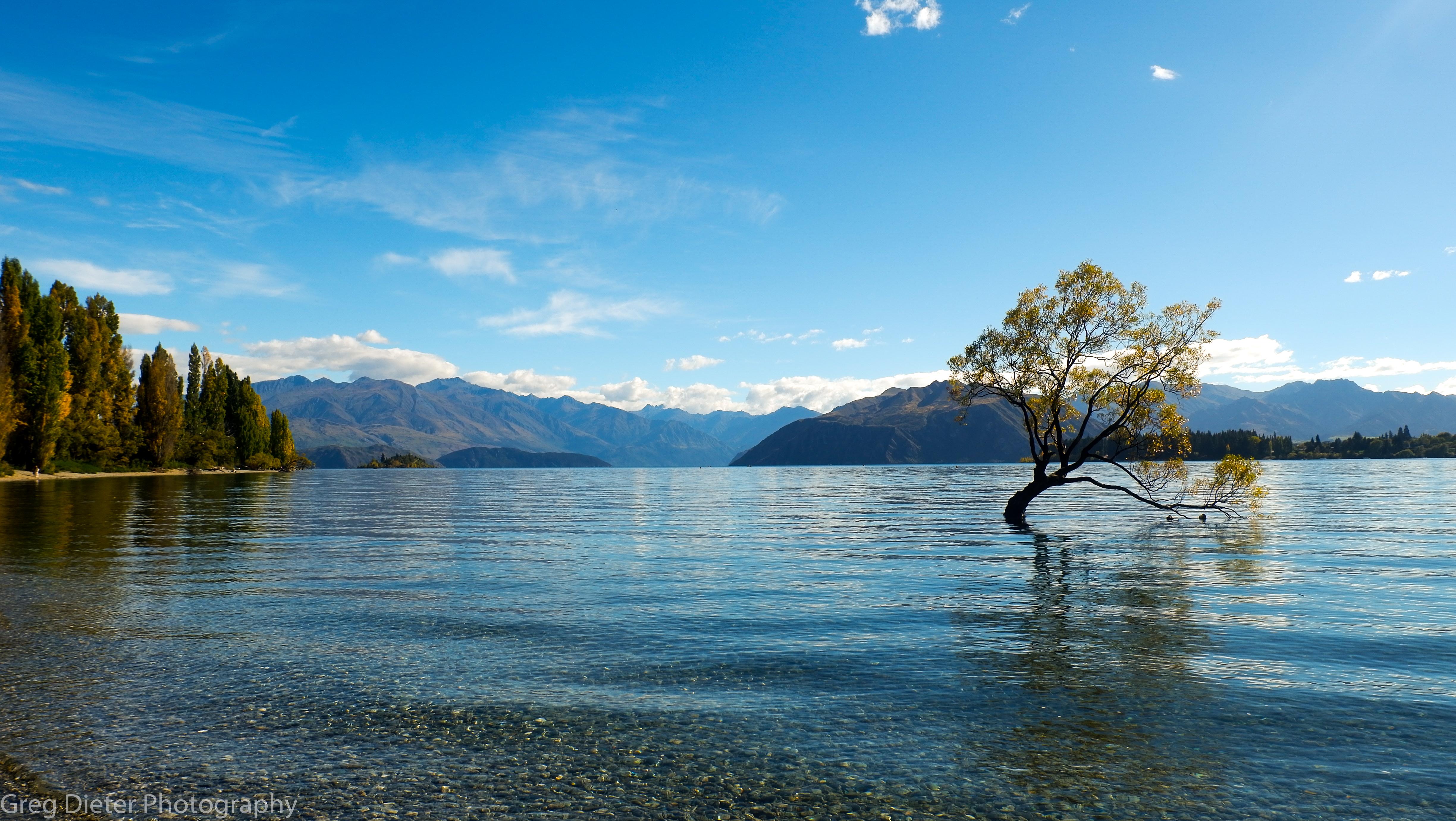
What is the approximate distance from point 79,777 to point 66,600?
17.0 metres

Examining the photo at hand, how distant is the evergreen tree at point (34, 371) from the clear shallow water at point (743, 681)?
110719 millimetres

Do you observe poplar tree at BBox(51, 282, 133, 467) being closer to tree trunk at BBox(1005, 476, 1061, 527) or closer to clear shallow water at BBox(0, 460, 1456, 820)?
clear shallow water at BBox(0, 460, 1456, 820)

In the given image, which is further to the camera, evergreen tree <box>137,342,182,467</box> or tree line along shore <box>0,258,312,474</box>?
evergreen tree <box>137,342,182,467</box>

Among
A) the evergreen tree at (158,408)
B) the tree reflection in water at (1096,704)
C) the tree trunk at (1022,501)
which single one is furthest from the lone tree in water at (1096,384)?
the evergreen tree at (158,408)

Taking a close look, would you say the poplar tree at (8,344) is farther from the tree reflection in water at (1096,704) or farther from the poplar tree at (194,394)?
the tree reflection in water at (1096,704)

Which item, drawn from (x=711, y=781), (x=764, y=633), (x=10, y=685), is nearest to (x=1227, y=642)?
(x=764, y=633)

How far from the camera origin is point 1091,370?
48438 mm

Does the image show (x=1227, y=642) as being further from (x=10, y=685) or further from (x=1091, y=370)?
(x=1091, y=370)

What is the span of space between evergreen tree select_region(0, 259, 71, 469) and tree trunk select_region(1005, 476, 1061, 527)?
470 feet

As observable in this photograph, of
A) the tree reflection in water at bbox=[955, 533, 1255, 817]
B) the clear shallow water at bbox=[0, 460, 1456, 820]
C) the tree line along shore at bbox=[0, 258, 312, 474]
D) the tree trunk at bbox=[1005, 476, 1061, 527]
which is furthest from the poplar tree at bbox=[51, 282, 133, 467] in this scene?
the tree reflection in water at bbox=[955, 533, 1255, 817]

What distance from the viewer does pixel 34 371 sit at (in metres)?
117

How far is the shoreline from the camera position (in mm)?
116375

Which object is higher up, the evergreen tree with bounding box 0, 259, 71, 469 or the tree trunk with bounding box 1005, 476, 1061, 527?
the evergreen tree with bounding box 0, 259, 71, 469

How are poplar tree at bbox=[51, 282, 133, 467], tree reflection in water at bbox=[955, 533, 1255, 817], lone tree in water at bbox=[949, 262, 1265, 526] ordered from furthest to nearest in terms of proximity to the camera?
poplar tree at bbox=[51, 282, 133, 467] → lone tree in water at bbox=[949, 262, 1265, 526] → tree reflection in water at bbox=[955, 533, 1255, 817]
